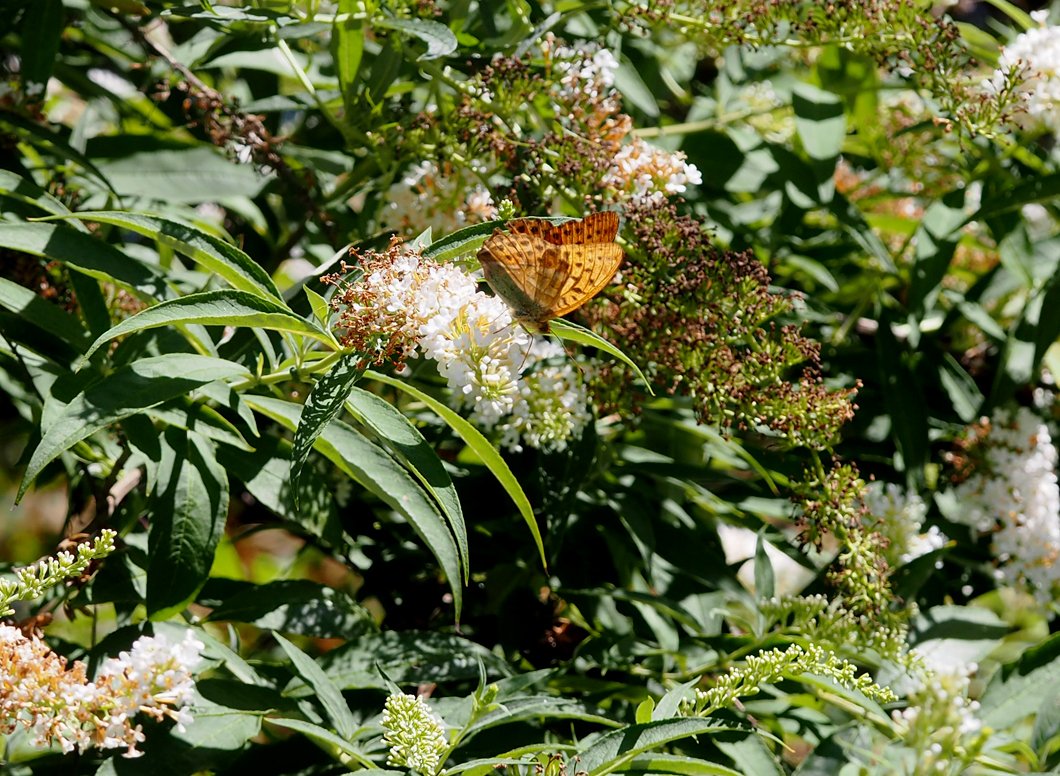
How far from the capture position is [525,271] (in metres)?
1.26

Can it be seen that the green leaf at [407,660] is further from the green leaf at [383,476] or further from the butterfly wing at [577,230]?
the butterfly wing at [577,230]

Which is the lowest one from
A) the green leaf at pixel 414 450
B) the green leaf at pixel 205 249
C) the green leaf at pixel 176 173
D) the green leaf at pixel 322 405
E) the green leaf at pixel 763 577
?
the green leaf at pixel 763 577

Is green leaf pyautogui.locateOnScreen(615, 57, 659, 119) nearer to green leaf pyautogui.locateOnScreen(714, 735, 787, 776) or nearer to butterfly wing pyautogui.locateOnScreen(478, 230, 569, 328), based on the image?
butterfly wing pyautogui.locateOnScreen(478, 230, 569, 328)

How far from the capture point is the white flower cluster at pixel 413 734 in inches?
46.2

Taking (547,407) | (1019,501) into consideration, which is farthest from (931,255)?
(547,407)

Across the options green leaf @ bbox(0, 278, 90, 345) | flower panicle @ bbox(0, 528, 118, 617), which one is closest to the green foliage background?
green leaf @ bbox(0, 278, 90, 345)

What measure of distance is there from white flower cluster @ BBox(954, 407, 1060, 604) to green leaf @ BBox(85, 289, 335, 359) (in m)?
1.36

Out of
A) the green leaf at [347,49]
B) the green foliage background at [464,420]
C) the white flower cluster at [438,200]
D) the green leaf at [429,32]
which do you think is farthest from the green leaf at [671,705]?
the green leaf at [347,49]

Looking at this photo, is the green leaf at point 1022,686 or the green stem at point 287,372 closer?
the green stem at point 287,372

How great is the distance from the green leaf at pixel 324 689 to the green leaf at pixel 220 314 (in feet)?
1.32

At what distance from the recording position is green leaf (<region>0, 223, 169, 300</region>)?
135 centimetres

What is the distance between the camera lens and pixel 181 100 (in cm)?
212

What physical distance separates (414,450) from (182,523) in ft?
1.19

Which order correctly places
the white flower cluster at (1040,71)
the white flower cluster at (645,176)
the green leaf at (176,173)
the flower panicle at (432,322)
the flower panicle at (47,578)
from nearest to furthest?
the flower panicle at (47,578), the flower panicle at (432,322), the white flower cluster at (645,176), the white flower cluster at (1040,71), the green leaf at (176,173)
